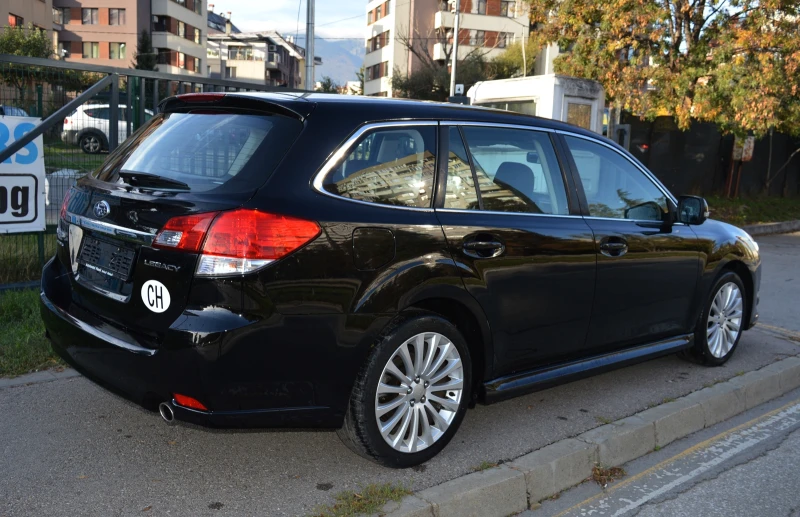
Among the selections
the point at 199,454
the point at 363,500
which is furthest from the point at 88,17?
the point at 363,500

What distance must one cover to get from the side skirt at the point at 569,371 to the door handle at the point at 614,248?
625 millimetres

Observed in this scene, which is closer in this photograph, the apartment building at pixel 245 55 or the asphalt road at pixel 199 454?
the asphalt road at pixel 199 454

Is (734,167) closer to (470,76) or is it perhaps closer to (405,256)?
(405,256)

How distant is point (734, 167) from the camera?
67.1ft

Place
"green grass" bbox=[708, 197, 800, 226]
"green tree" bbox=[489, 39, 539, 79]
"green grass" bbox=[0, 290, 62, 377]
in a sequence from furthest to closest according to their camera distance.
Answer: "green tree" bbox=[489, 39, 539, 79], "green grass" bbox=[708, 197, 800, 226], "green grass" bbox=[0, 290, 62, 377]

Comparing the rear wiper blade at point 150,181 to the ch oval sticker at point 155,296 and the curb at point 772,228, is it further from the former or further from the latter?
the curb at point 772,228

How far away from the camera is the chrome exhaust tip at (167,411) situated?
3.17 metres

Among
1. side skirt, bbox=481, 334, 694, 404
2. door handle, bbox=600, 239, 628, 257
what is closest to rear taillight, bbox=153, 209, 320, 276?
side skirt, bbox=481, 334, 694, 404

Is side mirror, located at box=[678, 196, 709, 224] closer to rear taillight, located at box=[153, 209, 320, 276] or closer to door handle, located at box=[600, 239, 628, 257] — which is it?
door handle, located at box=[600, 239, 628, 257]

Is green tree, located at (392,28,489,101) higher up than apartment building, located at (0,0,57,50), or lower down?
lower down

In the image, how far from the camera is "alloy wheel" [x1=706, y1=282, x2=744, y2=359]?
555cm

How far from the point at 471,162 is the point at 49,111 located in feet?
14.9

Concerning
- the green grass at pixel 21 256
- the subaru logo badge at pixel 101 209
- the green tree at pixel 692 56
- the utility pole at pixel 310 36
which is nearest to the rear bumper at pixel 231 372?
the subaru logo badge at pixel 101 209

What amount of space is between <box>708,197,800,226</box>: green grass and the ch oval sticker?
1552cm
